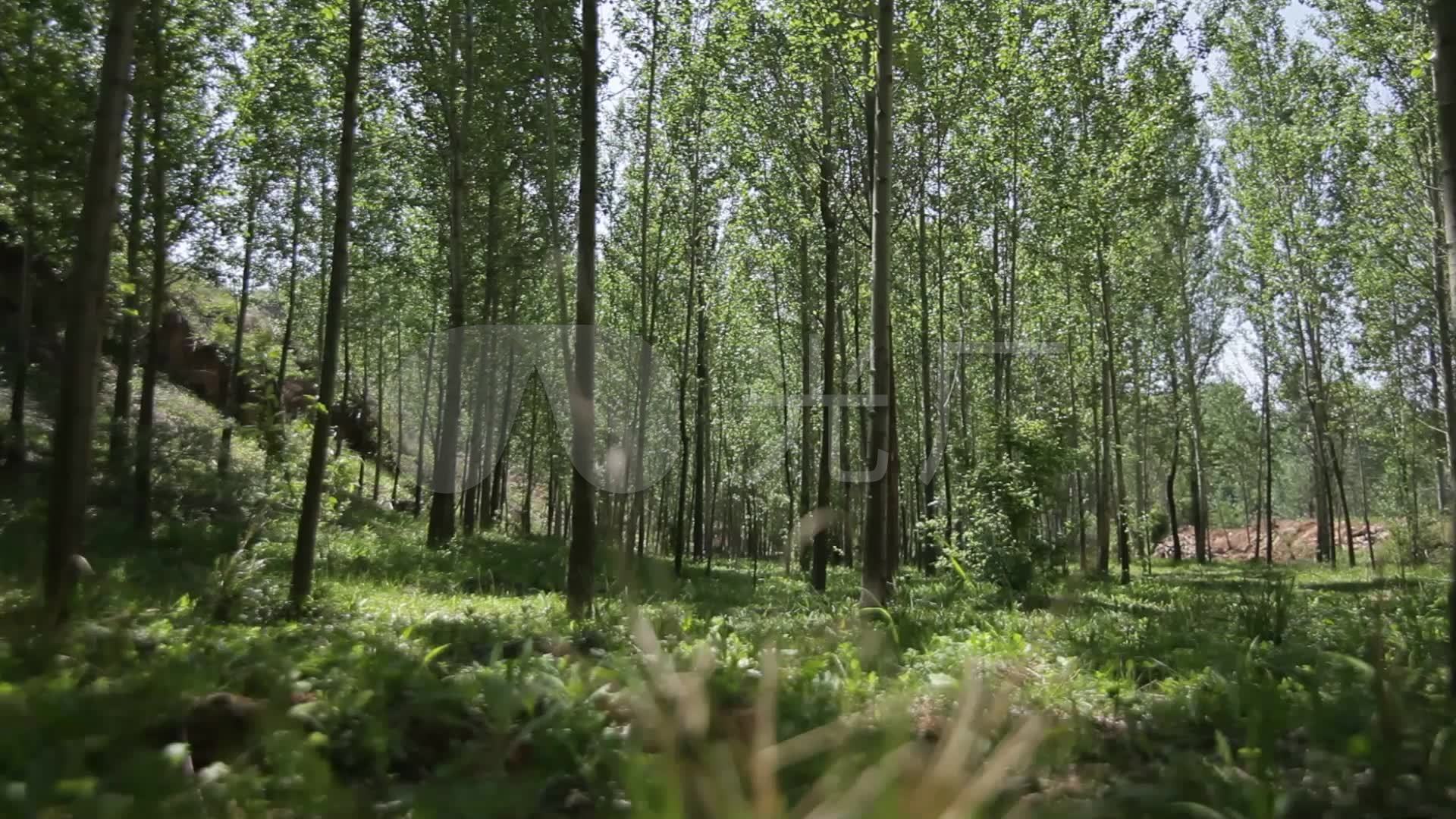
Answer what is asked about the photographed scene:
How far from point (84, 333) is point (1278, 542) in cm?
4968

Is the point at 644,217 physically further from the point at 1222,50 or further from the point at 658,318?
the point at 1222,50

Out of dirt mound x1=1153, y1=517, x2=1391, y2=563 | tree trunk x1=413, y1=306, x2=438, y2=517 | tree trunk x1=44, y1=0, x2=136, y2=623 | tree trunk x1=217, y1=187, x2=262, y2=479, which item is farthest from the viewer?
dirt mound x1=1153, y1=517, x2=1391, y2=563

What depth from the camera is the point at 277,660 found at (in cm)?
416

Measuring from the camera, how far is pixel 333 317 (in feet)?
26.6

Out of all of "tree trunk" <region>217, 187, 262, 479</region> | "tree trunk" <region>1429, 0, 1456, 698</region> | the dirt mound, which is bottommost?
the dirt mound

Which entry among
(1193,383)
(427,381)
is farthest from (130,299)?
(1193,383)

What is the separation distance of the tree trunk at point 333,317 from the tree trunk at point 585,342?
6.76 feet

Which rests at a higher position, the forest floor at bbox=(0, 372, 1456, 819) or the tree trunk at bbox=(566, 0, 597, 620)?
the tree trunk at bbox=(566, 0, 597, 620)

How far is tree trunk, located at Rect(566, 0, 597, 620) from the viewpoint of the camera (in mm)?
8172

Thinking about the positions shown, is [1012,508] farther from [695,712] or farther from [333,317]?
[695,712]

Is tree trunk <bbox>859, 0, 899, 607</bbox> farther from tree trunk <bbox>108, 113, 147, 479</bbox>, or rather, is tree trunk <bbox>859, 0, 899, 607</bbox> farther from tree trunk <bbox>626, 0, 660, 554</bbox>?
tree trunk <bbox>108, 113, 147, 479</bbox>

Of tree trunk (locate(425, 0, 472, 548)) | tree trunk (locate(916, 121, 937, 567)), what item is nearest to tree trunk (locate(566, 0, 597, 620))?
tree trunk (locate(425, 0, 472, 548))

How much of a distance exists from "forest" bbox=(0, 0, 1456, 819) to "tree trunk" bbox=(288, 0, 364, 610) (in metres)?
0.06

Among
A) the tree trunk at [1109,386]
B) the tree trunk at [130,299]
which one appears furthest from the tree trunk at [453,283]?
the tree trunk at [1109,386]
